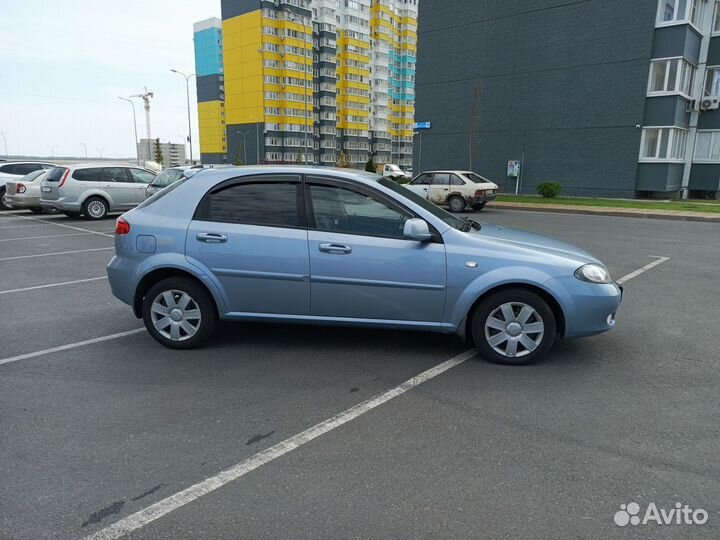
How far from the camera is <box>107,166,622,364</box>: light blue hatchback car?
432cm

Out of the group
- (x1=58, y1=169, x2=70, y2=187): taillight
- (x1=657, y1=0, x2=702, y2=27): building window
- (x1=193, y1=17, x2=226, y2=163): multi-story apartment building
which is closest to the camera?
(x1=58, y1=169, x2=70, y2=187): taillight

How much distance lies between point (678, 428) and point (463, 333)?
1899 millimetres

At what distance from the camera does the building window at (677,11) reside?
949 inches

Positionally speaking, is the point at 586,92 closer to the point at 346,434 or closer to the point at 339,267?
the point at 339,267

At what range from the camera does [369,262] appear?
4.37m

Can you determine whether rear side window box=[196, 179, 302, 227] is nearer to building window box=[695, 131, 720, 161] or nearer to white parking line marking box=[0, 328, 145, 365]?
white parking line marking box=[0, 328, 145, 365]

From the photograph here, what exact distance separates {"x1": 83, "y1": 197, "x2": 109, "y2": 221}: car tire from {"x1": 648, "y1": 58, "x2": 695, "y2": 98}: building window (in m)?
25.2

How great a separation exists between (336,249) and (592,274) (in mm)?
2200

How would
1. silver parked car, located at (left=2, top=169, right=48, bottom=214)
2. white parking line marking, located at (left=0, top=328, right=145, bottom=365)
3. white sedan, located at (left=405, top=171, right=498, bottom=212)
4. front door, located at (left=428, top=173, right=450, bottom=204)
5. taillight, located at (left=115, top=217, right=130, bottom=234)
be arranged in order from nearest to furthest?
1. white parking line marking, located at (left=0, top=328, right=145, bottom=365)
2. taillight, located at (left=115, top=217, right=130, bottom=234)
3. silver parked car, located at (left=2, top=169, right=48, bottom=214)
4. white sedan, located at (left=405, top=171, right=498, bottom=212)
5. front door, located at (left=428, top=173, right=450, bottom=204)

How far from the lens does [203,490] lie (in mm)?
2705

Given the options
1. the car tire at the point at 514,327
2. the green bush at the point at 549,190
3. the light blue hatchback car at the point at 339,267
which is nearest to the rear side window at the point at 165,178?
the light blue hatchback car at the point at 339,267

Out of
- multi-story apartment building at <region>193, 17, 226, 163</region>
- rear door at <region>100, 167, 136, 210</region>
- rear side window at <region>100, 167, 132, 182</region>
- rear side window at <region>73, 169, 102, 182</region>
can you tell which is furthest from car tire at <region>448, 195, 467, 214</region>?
multi-story apartment building at <region>193, 17, 226, 163</region>

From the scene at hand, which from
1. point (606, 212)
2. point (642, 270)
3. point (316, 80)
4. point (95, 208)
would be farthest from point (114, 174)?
point (316, 80)

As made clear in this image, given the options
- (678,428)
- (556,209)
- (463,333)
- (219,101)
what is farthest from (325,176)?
(219,101)
